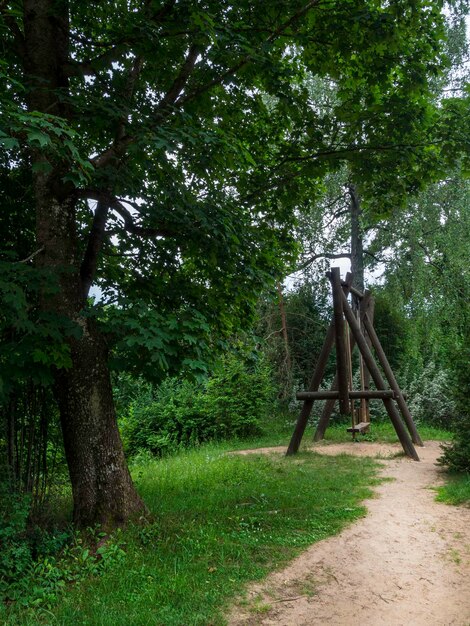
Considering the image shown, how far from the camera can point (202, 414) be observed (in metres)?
14.8

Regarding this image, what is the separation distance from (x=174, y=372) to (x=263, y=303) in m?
12.7

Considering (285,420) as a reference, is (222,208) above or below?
above

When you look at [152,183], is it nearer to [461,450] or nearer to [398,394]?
[461,450]

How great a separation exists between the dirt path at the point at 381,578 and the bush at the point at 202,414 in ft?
27.8

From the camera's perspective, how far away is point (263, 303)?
17547mm

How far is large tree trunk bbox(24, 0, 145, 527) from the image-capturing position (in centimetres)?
527

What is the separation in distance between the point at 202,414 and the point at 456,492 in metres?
8.99

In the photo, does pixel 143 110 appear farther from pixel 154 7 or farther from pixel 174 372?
pixel 174 372

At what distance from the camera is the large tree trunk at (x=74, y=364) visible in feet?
17.3

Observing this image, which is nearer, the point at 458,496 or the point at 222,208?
the point at 222,208

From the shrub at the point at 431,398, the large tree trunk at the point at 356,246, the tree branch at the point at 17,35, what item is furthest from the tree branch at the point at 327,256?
the tree branch at the point at 17,35

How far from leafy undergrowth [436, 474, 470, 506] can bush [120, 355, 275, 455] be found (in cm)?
772

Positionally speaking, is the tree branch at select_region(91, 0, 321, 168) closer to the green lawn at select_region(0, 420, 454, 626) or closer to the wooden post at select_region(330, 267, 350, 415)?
the green lawn at select_region(0, 420, 454, 626)

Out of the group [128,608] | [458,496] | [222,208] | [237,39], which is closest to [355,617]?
[128,608]
